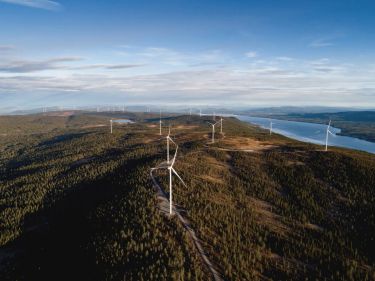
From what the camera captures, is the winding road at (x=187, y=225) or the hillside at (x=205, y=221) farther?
the hillside at (x=205, y=221)

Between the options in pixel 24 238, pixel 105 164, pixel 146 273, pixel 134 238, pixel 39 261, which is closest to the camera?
pixel 146 273

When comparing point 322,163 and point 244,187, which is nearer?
point 244,187

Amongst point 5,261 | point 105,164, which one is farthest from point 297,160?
point 5,261

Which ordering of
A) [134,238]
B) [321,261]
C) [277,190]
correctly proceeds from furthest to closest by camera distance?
[277,190] → [134,238] → [321,261]

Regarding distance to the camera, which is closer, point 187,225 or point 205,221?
point 187,225

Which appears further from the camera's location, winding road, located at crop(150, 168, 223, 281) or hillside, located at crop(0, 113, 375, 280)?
hillside, located at crop(0, 113, 375, 280)

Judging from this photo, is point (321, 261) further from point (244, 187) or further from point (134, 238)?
point (244, 187)

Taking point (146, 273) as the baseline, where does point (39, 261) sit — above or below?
below
